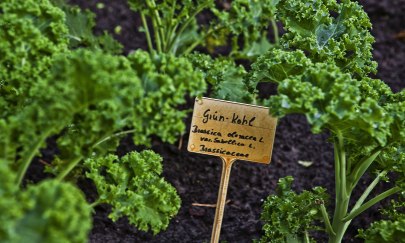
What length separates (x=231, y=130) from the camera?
2834 millimetres

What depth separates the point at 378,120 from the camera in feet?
7.72

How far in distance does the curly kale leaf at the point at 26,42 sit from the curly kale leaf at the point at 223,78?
0.89 meters

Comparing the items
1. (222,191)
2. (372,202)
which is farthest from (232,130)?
(372,202)

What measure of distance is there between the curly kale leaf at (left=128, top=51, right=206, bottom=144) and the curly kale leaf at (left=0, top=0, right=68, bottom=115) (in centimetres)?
35

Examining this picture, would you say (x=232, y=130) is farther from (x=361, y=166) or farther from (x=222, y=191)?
(x=361, y=166)

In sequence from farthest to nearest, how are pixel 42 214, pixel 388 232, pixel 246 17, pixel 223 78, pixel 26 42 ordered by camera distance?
pixel 246 17
pixel 223 78
pixel 388 232
pixel 26 42
pixel 42 214

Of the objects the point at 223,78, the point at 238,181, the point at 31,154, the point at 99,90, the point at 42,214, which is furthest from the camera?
the point at 238,181

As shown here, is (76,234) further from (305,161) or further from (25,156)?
(305,161)

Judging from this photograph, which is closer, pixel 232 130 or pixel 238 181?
pixel 232 130

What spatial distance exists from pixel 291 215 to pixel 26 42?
1.34 metres

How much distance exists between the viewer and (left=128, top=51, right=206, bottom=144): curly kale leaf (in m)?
2.18

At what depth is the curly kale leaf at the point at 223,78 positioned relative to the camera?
3.17 metres

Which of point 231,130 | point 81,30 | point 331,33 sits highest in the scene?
point 81,30

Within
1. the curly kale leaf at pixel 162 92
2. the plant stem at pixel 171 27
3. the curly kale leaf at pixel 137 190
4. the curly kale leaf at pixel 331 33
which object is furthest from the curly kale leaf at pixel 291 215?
the plant stem at pixel 171 27
